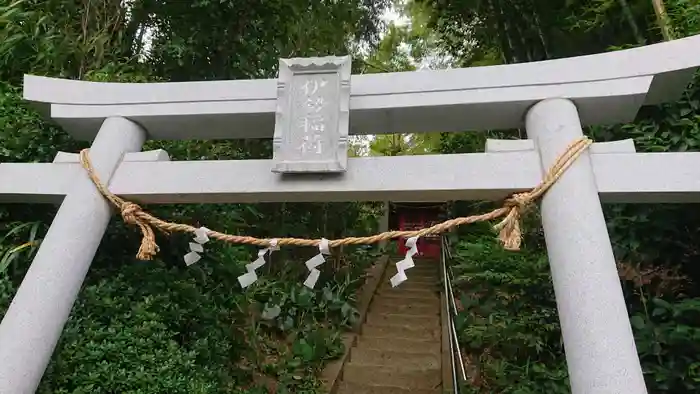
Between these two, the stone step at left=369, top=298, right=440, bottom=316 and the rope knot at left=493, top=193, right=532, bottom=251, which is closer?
the rope knot at left=493, top=193, right=532, bottom=251

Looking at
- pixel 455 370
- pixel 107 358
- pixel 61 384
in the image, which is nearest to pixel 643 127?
pixel 455 370

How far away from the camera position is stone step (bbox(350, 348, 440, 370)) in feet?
15.4

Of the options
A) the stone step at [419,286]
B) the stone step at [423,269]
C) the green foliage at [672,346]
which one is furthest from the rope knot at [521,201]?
the stone step at [423,269]

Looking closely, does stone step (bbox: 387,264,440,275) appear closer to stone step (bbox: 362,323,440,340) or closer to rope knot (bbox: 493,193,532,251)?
stone step (bbox: 362,323,440,340)

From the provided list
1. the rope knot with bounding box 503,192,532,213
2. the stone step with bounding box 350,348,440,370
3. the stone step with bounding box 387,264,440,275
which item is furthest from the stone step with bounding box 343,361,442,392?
the stone step with bounding box 387,264,440,275

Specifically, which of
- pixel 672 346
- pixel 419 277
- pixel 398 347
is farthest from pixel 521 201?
pixel 419 277

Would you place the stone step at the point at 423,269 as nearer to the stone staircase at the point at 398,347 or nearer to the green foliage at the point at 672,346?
the stone staircase at the point at 398,347

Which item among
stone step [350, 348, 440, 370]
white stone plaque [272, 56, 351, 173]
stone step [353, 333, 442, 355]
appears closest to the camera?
white stone plaque [272, 56, 351, 173]

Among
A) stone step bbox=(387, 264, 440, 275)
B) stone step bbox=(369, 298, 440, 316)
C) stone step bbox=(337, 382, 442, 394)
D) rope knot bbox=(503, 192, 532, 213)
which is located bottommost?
stone step bbox=(337, 382, 442, 394)

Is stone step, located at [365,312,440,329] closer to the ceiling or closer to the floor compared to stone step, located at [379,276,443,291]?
closer to the floor

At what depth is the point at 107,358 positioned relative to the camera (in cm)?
256

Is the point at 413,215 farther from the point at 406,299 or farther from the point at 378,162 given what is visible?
the point at 378,162

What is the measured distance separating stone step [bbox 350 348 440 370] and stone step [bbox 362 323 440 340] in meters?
0.42

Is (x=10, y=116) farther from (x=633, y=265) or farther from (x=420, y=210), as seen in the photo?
(x=420, y=210)
